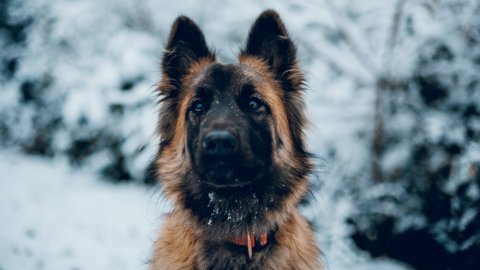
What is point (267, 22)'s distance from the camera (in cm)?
344

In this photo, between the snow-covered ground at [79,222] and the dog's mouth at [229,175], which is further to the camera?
the snow-covered ground at [79,222]

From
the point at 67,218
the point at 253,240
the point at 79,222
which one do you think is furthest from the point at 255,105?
the point at 67,218

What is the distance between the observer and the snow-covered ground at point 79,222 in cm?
531

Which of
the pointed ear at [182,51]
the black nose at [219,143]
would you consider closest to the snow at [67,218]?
the pointed ear at [182,51]

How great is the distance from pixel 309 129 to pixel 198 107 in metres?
1.07

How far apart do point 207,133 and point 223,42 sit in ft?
18.2

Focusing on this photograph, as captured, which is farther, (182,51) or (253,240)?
(182,51)

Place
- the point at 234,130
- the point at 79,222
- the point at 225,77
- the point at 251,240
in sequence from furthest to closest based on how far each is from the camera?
the point at 79,222
the point at 225,77
the point at 251,240
the point at 234,130

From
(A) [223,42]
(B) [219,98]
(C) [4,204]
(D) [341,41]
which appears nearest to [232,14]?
(A) [223,42]

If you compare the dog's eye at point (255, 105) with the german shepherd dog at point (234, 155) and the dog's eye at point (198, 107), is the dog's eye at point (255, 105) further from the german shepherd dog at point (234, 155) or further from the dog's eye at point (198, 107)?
the dog's eye at point (198, 107)

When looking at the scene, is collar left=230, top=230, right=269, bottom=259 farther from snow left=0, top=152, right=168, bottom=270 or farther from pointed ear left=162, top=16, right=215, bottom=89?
snow left=0, top=152, right=168, bottom=270

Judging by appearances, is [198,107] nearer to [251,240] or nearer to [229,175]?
[229,175]

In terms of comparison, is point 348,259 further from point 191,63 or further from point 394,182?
point 191,63

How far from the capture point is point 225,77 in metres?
3.27
